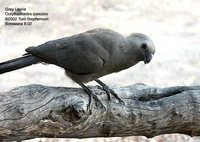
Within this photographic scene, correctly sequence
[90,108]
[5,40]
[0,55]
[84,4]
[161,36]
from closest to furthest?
[90,108] → [0,55] → [5,40] → [161,36] → [84,4]

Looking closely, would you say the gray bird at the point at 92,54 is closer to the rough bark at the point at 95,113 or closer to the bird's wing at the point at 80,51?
the bird's wing at the point at 80,51

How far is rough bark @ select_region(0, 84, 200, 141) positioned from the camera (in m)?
3.07

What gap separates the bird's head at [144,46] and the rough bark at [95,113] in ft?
0.86

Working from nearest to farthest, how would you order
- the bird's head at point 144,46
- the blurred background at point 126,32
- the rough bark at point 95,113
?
the rough bark at point 95,113 → the bird's head at point 144,46 → the blurred background at point 126,32

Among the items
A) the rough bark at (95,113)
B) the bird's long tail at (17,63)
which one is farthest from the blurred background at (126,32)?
the bird's long tail at (17,63)

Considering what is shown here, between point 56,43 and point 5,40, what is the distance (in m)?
3.91

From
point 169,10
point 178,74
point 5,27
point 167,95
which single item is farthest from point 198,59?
point 167,95

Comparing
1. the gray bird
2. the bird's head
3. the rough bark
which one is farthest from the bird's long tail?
the bird's head

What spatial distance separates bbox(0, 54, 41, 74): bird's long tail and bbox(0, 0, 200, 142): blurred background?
213cm

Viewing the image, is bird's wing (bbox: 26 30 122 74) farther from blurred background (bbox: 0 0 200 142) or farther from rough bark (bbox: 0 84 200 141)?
blurred background (bbox: 0 0 200 142)

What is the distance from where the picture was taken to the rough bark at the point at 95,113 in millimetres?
3072

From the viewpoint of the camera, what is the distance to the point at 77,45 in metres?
3.45

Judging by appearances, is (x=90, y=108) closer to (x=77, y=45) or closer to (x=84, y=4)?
(x=77, y=45)

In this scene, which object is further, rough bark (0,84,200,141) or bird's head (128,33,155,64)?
bird's head (128,33,155,64)
